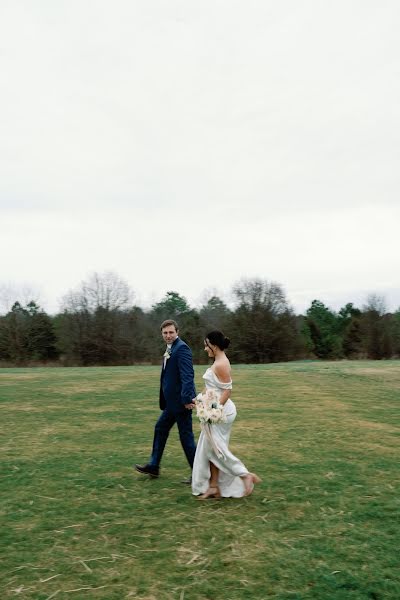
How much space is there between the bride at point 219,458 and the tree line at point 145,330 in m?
47.0

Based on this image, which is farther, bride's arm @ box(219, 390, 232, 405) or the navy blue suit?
the navy blue suit

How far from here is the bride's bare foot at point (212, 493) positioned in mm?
6254

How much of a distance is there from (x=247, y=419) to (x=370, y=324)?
53.8 meters

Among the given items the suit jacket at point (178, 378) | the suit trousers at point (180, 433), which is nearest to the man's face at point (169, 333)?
the suit jacket at point (178, 378)

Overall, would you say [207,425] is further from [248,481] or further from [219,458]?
[248,481]

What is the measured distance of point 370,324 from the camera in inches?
2450

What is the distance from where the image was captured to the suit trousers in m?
6.88

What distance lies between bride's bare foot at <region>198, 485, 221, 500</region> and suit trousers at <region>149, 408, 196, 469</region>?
0.62 metres

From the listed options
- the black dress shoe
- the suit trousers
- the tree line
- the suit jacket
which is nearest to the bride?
the suit jacket

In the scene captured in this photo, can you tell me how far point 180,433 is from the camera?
6.94 m

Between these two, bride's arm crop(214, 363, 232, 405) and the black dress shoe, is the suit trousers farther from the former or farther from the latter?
bride's arm crop(214, 363, 232, 405)

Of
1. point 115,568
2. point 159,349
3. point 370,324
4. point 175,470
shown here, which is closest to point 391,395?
point 175,470

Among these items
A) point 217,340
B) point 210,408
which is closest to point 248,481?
point 210,408

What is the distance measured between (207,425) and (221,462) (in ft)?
1.53
